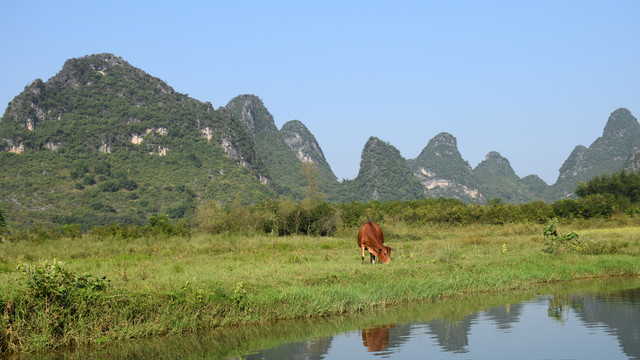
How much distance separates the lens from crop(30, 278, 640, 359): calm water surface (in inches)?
328

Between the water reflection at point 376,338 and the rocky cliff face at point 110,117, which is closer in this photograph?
the water reflection at point 376,338

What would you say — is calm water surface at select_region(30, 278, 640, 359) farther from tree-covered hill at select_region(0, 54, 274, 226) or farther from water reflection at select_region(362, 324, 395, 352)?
tree-covered hill at select_region(0, 54, 274, 226)

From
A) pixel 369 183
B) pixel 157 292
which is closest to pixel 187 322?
pixel 157 292

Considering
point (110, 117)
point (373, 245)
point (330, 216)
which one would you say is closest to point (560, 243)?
point (373, 245)

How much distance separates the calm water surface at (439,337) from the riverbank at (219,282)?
44 cm

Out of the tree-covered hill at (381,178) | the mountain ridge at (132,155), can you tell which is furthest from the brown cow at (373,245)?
the tree-covered hill at (381,178)

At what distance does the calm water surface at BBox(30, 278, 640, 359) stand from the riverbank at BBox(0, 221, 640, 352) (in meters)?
0.44

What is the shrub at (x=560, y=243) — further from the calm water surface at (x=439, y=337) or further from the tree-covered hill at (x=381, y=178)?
the tree-covered hill at (x=381, y=178)

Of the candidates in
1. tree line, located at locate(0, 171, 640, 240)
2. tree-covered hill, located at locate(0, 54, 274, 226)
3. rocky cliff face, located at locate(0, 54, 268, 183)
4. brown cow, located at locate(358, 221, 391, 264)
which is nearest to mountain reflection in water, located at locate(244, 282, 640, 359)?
brown cow, located at locate(358, 221, 391, 264)

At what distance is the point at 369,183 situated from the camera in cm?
15325

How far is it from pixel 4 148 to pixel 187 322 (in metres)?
115

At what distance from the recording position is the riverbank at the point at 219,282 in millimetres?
9133

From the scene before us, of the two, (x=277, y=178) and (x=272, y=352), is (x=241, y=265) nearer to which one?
(x=272, y=352)

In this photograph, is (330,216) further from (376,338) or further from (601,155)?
A: (601,155)
